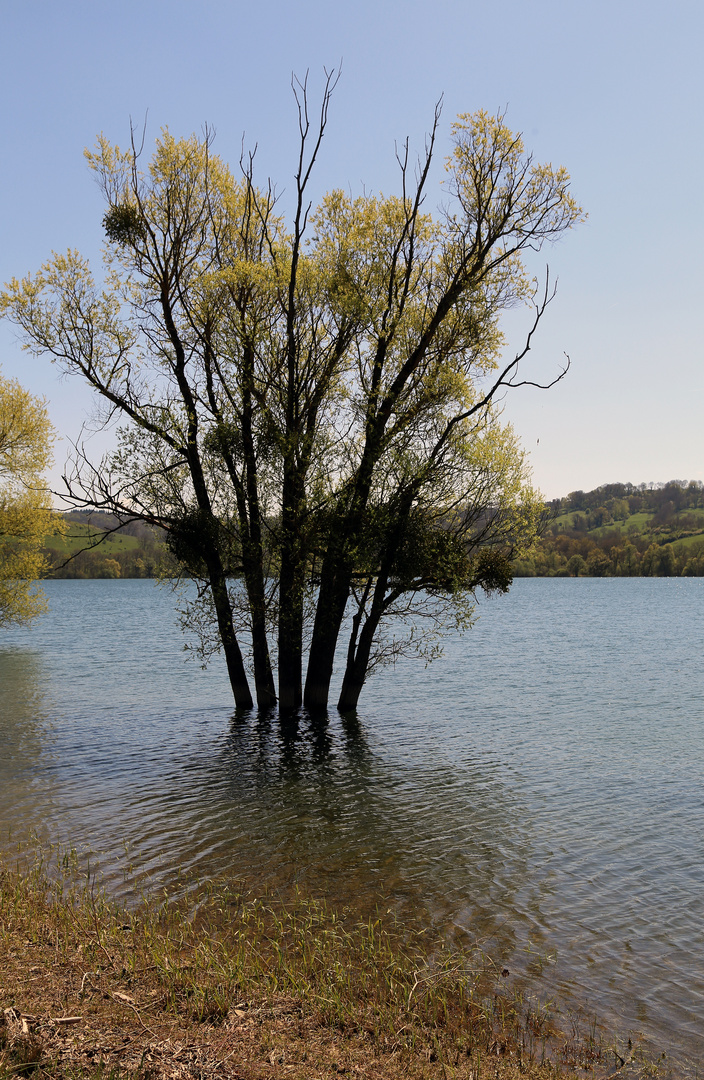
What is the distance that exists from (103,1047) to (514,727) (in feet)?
78.9

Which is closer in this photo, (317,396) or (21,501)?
(317,396)

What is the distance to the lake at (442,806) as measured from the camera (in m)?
11.0

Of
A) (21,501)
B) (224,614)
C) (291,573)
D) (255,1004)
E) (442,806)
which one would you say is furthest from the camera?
(21,501)

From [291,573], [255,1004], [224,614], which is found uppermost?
[291,573]

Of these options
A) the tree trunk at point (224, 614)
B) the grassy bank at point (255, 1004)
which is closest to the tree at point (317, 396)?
the tree trunk at point (224, 614)

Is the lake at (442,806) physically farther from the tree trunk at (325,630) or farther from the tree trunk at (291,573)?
the tree trunk at (291,573)

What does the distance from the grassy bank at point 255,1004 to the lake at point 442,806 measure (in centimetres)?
113

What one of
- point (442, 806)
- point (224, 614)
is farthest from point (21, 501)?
point (442, 806)

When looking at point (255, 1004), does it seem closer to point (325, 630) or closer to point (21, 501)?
point (325, 630)

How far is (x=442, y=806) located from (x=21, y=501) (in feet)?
121

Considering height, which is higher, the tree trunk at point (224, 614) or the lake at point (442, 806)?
the tree trunk at point (224, 614)

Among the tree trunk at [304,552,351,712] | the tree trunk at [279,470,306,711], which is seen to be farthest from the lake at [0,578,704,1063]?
the tree trunk at [279,470,306,711]

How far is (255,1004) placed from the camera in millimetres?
7719

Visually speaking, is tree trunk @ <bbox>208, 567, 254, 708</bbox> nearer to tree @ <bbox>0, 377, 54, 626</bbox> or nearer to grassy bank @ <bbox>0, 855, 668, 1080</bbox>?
grassy bank @ <bbox>0, 855, 668, 1080</bbox>
